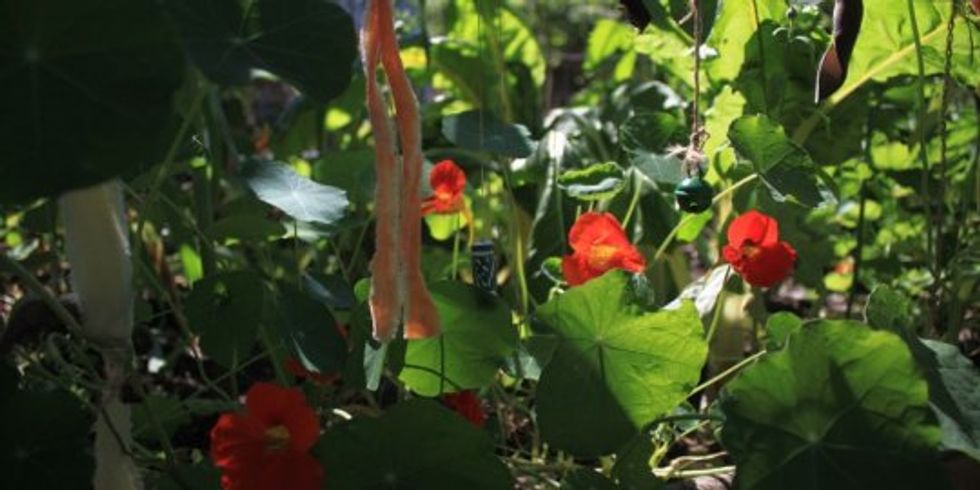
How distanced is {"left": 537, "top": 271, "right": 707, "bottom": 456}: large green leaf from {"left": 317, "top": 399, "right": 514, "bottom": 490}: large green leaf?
8 centimetres

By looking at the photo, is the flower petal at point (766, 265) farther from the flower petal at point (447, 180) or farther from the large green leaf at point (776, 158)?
the flower petal at point (447, 180)

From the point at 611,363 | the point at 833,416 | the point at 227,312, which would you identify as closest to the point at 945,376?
the point at 833,416

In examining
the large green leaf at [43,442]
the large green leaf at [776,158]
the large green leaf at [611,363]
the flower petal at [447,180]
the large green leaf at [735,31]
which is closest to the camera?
the large green leaf at [43,442]

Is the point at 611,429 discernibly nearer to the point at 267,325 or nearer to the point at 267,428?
the point at 267,428

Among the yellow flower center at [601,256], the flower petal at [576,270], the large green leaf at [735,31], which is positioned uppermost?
the large green leaf at [735,31]

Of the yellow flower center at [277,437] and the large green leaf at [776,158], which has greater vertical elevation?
the large green leaf at [776,158]

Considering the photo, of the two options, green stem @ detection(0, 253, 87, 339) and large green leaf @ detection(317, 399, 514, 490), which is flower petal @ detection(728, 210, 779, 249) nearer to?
large green leaf @ detection(317, 399, 514, 490)

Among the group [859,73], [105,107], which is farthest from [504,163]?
[105,107]

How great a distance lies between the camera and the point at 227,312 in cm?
101

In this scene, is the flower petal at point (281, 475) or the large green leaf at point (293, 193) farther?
→ the large green leaf at point (293, 193)

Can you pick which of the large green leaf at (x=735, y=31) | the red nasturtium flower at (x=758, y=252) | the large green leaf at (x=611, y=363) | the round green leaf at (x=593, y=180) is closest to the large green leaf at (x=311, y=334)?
the large green leaf at (x=611, y=363)

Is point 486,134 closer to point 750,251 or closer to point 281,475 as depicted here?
point 750,251

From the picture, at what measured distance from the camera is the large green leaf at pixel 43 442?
0.80 meters

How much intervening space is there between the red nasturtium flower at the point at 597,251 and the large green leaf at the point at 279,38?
36 centimetres
